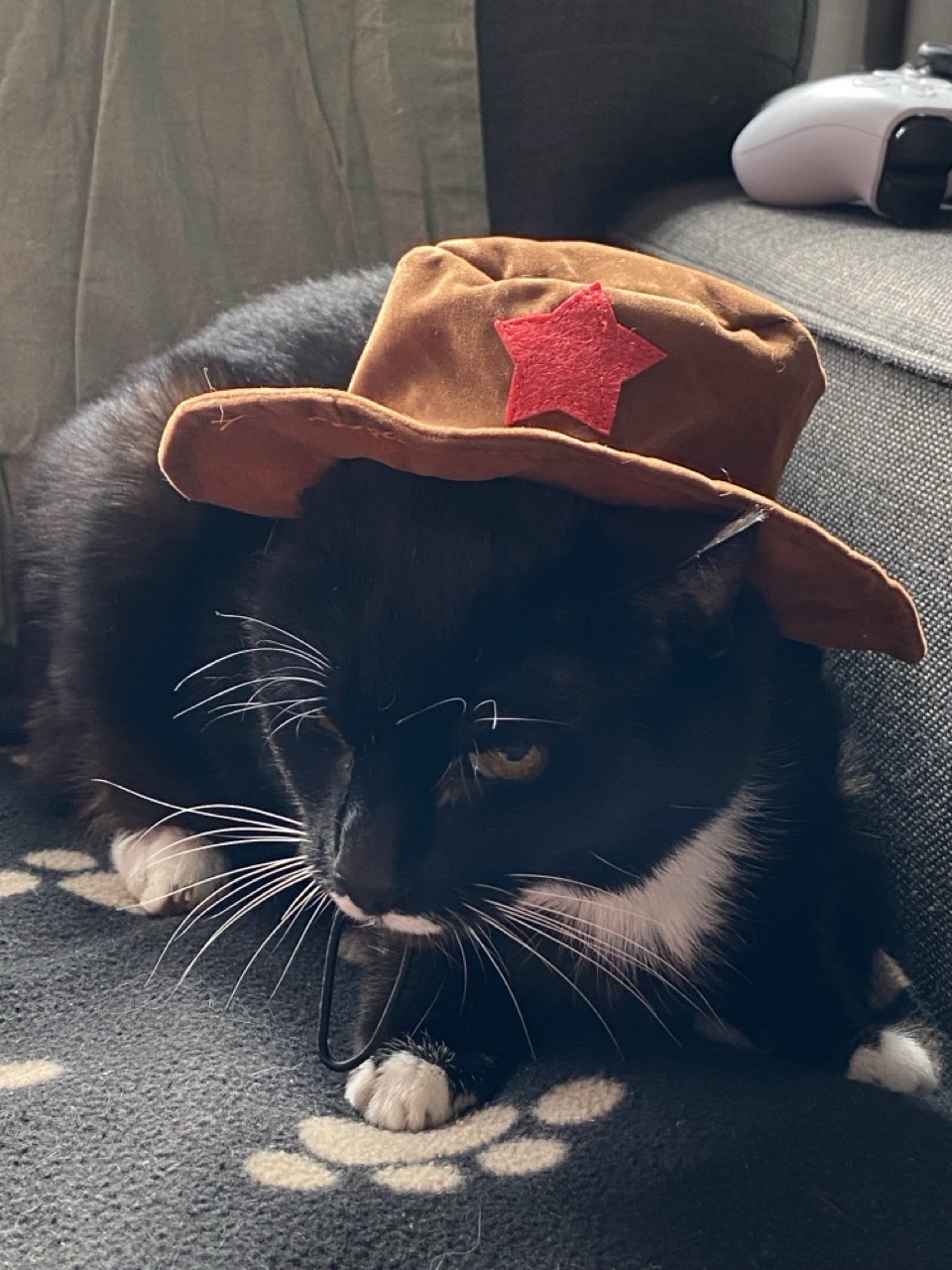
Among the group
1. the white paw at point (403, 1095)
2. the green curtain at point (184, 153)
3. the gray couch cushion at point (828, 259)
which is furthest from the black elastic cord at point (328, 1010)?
the green curtain at point (184, 153)

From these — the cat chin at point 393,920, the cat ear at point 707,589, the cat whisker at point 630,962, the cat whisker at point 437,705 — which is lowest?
the cat whisker at point 630,962

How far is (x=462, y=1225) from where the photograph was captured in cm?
62

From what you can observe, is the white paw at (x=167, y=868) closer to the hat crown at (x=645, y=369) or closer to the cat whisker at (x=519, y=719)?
the cat whisker at (x=519, y=719)

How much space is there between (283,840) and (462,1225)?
27 centimetres

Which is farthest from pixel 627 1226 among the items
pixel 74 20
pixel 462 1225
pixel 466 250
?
pixel 74 20

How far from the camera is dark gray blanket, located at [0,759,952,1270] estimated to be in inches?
24.0

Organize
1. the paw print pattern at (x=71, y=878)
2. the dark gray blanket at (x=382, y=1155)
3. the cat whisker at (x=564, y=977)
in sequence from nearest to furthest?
the dark gray blanket at (x=382, y=1155) → the cat whisker at (x=564, y=977) → the paw print pattern at (x=71, y=878)

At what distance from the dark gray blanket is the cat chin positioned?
0.37 ft

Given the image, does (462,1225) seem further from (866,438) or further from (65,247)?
(65,247)

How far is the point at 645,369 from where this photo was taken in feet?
2.12

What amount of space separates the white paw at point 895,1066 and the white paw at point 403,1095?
25cm

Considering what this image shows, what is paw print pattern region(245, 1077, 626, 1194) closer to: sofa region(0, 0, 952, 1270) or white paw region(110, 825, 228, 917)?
sofa region(0, 0, 952, 1270)

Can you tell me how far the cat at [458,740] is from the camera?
0.71 meters

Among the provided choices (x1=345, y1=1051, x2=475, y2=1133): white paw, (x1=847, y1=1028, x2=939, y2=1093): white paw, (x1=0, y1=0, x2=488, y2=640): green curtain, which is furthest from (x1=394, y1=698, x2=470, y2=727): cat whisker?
(x1=0, y1=0, x2=488, y2=640): green curtain
